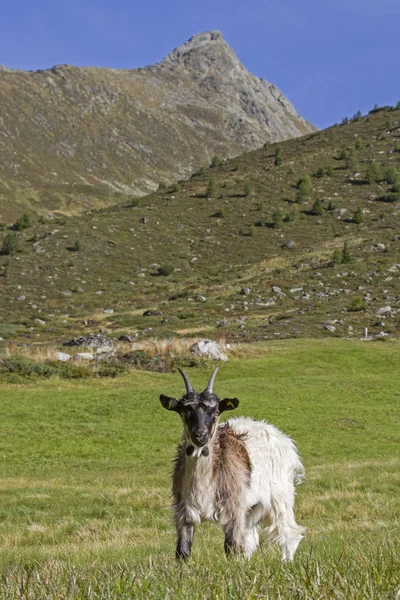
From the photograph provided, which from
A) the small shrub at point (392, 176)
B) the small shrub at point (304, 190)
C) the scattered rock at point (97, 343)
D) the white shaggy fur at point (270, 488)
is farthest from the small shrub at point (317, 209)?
the white shaggy fur at point (270, 488)

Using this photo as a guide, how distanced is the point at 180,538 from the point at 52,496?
8102 millimetres

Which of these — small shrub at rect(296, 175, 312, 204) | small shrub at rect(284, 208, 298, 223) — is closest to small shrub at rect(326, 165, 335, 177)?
small shrub at rect(296, 175, 312, 204)

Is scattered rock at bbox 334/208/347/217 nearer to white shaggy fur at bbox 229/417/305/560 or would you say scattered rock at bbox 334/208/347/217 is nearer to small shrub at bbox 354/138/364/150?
small shrub at bbox 354/138/364/150

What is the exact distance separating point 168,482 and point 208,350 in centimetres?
1666

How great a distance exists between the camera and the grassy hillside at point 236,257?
2046 inches

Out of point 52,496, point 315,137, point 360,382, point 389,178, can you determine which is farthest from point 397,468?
point 315,137

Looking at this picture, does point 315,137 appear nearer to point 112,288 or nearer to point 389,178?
point 389,178

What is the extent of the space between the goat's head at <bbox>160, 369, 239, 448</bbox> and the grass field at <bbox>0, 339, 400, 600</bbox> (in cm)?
105

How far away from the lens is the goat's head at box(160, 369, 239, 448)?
19.7 ft

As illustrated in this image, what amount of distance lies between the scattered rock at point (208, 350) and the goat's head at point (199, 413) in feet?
81.4

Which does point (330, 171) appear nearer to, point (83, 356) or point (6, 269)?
point (6, 269)

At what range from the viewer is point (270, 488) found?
6.98m

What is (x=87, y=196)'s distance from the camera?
173375 millimetres

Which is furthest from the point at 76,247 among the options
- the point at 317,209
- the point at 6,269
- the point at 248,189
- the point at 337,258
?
the point at 317,209
